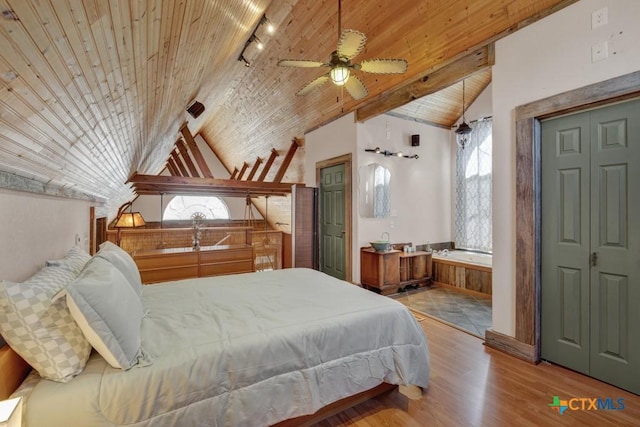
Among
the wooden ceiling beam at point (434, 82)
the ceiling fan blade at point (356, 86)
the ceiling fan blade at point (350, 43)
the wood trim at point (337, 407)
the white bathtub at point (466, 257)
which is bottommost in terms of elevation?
the wood trim at point (337, 407)

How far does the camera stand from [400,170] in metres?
4.85

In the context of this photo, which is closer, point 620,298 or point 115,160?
point 620,298

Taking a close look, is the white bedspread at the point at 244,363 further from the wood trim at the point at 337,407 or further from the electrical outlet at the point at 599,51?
the electrical outlet at the point at 599,51

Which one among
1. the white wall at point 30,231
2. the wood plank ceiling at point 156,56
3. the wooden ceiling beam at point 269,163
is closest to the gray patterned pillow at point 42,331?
the white wall at point 30,231

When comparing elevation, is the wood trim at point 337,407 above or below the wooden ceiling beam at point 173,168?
below

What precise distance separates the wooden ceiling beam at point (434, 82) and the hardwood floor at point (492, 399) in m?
2.70

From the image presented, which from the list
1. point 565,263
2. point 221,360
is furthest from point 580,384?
point 221,360

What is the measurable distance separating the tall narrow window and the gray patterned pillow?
18.1ft

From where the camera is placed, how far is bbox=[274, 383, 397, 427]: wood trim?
162 centimetres

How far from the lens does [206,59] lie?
2.62 meters

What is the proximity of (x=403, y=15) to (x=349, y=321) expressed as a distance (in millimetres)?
3018

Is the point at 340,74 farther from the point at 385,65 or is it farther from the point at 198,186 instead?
the point at 198,186

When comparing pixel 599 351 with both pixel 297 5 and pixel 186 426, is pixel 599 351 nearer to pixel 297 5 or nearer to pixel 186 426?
pixel 186 426

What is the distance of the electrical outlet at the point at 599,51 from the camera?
199 centimetres
